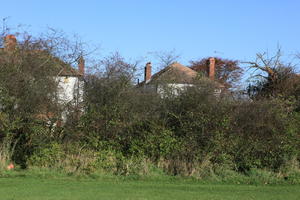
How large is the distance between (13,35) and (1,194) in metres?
7.59

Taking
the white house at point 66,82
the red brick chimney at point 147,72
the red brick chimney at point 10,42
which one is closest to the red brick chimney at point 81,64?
the white house at point 66,82

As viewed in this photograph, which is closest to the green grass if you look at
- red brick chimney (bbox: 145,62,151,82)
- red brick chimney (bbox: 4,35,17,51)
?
red brick chimney (bbox: 4,35,17,51)

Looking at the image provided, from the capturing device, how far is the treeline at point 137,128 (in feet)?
47.8

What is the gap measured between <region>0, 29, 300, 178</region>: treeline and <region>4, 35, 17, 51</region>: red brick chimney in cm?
30

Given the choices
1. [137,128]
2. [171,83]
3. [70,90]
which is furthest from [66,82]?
[171,83]

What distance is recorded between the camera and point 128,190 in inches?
436

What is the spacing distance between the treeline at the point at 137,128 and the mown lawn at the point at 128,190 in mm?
1495

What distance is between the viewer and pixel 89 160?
1422 centimetres

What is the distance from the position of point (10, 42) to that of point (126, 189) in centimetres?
773

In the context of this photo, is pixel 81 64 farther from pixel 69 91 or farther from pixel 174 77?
pixel 174 77

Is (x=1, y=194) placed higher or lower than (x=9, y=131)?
lower

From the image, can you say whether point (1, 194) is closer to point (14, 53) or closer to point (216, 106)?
point (14, 53)

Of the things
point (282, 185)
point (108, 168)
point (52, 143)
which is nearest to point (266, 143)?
point (282, 185)

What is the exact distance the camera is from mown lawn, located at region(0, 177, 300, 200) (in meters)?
10.1
